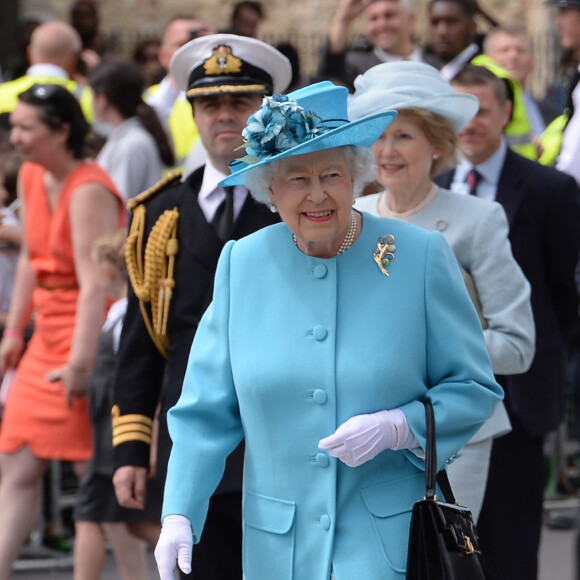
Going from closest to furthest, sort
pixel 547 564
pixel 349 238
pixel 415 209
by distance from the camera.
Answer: pixel 349 238 → pixel 415 209 → pixel 547 564

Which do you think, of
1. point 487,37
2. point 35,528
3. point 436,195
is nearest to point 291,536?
point 436,195

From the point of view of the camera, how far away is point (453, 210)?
15.7 feet

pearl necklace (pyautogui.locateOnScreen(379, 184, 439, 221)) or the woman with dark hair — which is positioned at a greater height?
the woman with dark hair

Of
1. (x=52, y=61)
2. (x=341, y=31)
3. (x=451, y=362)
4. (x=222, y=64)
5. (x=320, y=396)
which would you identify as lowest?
(x=320, y=396)

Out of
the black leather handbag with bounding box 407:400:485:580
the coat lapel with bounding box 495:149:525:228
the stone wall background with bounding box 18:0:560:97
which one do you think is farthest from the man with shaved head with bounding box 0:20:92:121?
the stone wall background with bounding box 18:0:560:97

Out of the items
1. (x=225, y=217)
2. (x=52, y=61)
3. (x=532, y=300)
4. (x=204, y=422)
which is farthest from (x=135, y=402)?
(x=52, y=61)

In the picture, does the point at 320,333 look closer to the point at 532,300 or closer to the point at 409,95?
the point at 409,95

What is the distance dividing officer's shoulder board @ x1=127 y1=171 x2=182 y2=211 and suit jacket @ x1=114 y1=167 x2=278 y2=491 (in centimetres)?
2

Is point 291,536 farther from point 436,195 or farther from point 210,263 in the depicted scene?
point 436,195

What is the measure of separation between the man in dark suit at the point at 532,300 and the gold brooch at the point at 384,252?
1598 mm

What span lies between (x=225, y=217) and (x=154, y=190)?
347 millimetres

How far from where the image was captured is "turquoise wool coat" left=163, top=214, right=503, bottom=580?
3.50m

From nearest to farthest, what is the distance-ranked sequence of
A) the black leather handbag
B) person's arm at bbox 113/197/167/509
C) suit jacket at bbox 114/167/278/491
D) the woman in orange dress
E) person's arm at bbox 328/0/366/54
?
the black leather handbag < suit jacket at bbox 114/167/278/491 < person's arm at bbox 113/197/167/509 < the woman in orange dress < person's arm at bbox 328/0/366/54

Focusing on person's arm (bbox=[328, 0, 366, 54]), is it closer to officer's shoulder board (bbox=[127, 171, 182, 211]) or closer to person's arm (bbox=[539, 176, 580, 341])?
person's arm (bbox=[539, 176, 580, 341])
